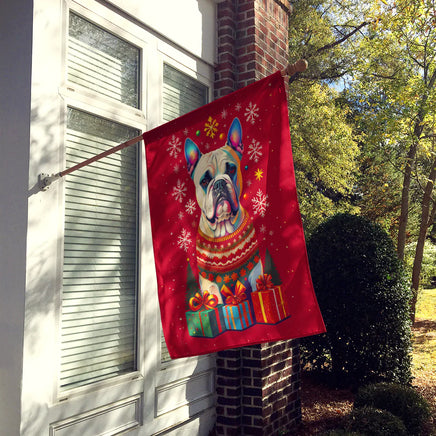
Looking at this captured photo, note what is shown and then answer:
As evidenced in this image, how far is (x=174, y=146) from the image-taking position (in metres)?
2.99

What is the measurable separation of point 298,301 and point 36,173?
6.24ft

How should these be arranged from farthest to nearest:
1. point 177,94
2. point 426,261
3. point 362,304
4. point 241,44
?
point 426,261, point 362,304, point 241,44, point 177,94

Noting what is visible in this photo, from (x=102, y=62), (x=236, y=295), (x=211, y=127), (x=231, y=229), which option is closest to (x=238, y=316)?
(x=236, y=295)

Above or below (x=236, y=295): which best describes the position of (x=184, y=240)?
above

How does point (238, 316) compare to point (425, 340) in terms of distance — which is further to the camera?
point (425, 340)

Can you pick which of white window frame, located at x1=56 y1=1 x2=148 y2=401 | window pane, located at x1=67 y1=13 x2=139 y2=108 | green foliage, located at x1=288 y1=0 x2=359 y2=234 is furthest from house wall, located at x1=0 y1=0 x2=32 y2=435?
green foliage, located at x1=288 y1=0 x2=359 y2=234

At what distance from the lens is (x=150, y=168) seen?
3045 millimetres

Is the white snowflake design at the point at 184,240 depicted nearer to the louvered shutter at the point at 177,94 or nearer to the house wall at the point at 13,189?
the house wall at the point at 13,189

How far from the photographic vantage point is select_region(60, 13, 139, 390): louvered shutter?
3500 millimetres

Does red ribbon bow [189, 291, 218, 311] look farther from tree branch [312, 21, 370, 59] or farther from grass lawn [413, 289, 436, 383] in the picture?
tree branch [312, 21, 370, 59]

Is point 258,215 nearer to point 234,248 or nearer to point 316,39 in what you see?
point 234,248

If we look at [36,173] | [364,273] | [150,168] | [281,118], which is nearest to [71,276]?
[36,173]

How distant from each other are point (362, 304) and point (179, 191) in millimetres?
4318

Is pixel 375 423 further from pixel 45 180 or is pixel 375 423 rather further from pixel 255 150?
pixel 45 180
